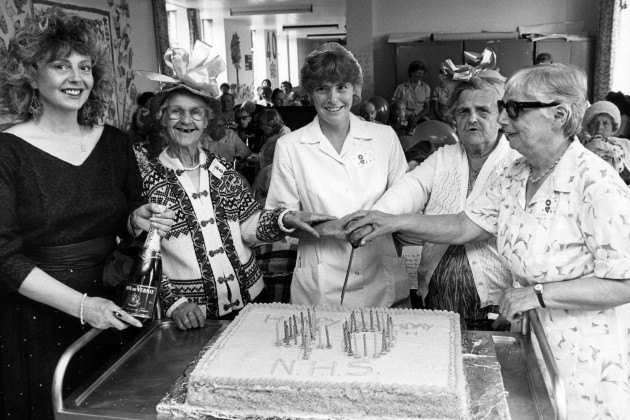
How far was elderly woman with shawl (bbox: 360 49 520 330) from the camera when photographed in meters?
2.28

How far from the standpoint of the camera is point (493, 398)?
1.60m

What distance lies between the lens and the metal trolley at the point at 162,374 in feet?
5.28

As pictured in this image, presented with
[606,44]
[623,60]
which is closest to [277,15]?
[606,44]

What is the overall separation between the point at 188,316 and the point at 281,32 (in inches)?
817

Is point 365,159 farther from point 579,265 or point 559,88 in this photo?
point 579,265

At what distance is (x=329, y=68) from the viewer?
8.40 ft

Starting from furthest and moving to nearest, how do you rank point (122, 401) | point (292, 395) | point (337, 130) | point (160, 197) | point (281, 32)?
point (281, 32) < point (337, 130) < point (160, 197) < point (122, 401) < point (292, 395)

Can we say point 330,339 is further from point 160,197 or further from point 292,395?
point 160,197

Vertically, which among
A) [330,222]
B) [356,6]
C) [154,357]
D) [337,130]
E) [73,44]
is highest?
[356,6]

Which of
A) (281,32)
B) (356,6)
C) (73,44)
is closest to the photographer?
(73,44)

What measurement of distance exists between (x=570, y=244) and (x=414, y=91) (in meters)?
8.13

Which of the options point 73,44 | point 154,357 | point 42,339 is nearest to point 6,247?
point 42,339

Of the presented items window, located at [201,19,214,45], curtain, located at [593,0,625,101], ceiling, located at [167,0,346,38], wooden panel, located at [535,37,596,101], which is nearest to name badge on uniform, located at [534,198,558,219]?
curtain, located at [593,0,625,101]

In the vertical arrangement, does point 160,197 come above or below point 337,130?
below
